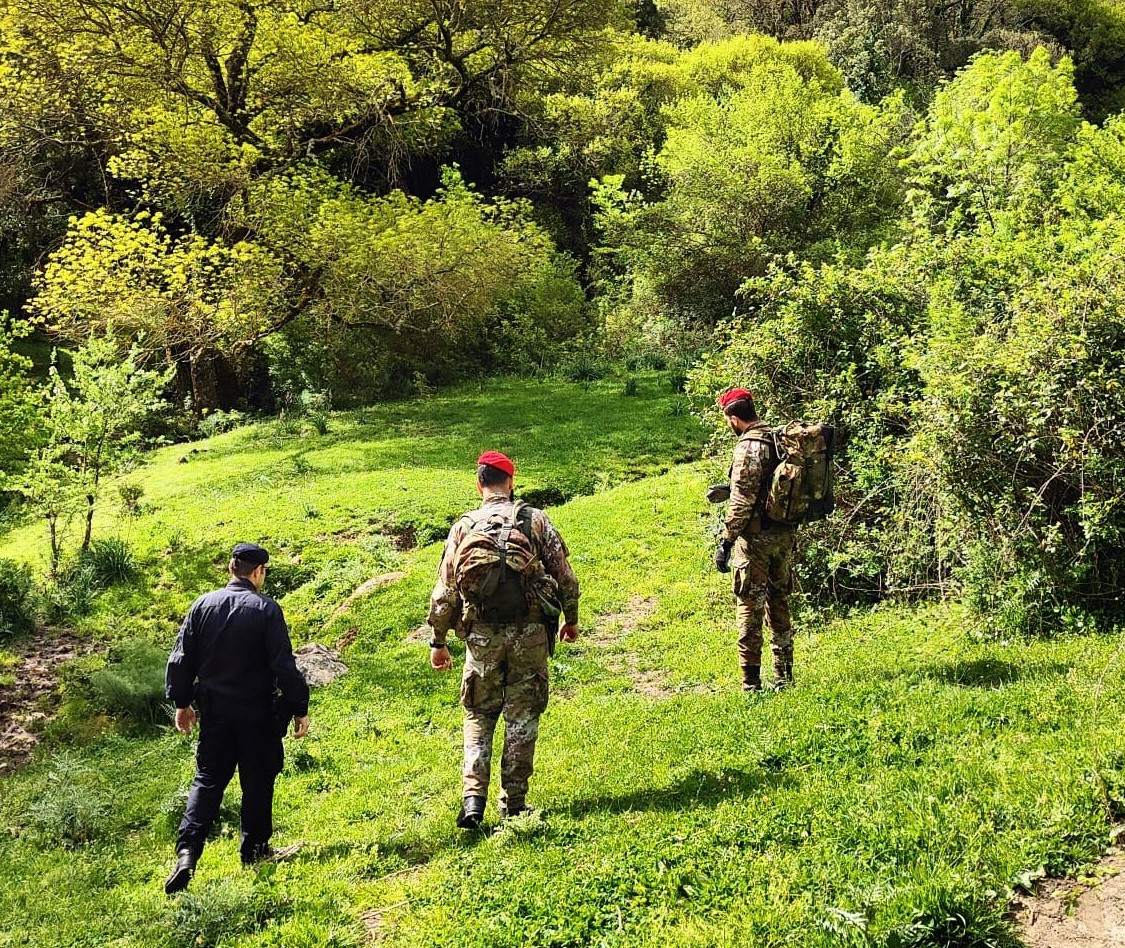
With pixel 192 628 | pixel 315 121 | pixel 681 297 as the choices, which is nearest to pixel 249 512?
pixel 192 628

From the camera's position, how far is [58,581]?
14445mm

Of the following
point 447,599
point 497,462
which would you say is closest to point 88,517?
point 447,599

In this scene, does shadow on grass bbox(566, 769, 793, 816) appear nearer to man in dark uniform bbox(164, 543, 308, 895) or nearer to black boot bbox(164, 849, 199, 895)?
man in dark uniform bbox(164, 543, 308, 895)

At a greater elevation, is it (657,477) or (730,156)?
(730,156)

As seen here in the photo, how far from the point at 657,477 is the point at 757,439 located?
1060 cm

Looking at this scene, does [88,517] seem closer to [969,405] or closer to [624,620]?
[624,620]

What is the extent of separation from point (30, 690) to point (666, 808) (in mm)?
10493

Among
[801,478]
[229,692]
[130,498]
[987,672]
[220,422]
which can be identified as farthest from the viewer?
[220,422]

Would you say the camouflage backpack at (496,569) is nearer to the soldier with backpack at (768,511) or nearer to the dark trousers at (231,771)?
the dark trousers at (231,771)

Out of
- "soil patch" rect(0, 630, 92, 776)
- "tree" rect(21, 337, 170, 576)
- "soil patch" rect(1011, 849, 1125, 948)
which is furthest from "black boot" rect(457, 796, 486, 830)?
"tree" rect(21, 337, 170, 576)

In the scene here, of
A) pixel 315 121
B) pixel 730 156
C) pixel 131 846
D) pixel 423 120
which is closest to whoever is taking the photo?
pixel 131 846

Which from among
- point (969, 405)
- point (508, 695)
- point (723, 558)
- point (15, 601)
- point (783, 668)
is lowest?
point (15, 601)

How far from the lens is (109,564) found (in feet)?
48.1

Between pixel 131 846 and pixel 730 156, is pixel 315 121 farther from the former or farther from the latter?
pixel 131 846
